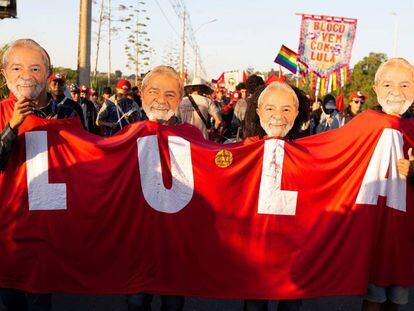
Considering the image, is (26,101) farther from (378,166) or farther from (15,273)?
(378,166)

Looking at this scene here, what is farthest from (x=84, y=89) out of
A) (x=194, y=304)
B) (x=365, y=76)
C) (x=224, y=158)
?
(x=365, y=76)

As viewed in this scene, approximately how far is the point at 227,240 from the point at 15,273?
1428 mm

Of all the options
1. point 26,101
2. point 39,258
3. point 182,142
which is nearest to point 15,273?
point 39,258

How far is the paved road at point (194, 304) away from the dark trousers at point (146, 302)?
0.93m

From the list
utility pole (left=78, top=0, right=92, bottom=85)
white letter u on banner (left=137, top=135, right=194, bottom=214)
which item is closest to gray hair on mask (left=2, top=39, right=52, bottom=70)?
white letter u on banner (left=137, top=135, right=194, bottom=214)

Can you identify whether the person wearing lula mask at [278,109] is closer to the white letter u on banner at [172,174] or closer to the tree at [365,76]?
the white letter u on banner at [172,174]

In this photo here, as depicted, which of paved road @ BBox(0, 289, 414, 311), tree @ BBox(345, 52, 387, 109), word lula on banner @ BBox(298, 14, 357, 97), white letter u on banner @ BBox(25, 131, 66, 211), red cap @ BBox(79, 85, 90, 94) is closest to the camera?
white letter u on banner @ BBox(25, 131, 66, 211)

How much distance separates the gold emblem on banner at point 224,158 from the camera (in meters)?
3.56

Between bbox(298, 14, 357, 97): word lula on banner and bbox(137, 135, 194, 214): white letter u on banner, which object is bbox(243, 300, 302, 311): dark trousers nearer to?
bbox(137, 135, 194, 214): white letter u on banner

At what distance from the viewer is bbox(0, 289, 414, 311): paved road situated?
441 centimetres

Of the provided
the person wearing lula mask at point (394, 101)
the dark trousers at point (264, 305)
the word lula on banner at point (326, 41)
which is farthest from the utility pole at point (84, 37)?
the dark trousers at point (264, 305)

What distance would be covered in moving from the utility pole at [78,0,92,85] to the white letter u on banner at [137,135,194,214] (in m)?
9.04

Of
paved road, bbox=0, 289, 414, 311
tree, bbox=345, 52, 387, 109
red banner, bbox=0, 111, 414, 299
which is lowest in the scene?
paved road, bbox=0, 289, 414, 311

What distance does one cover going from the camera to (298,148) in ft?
11.7
